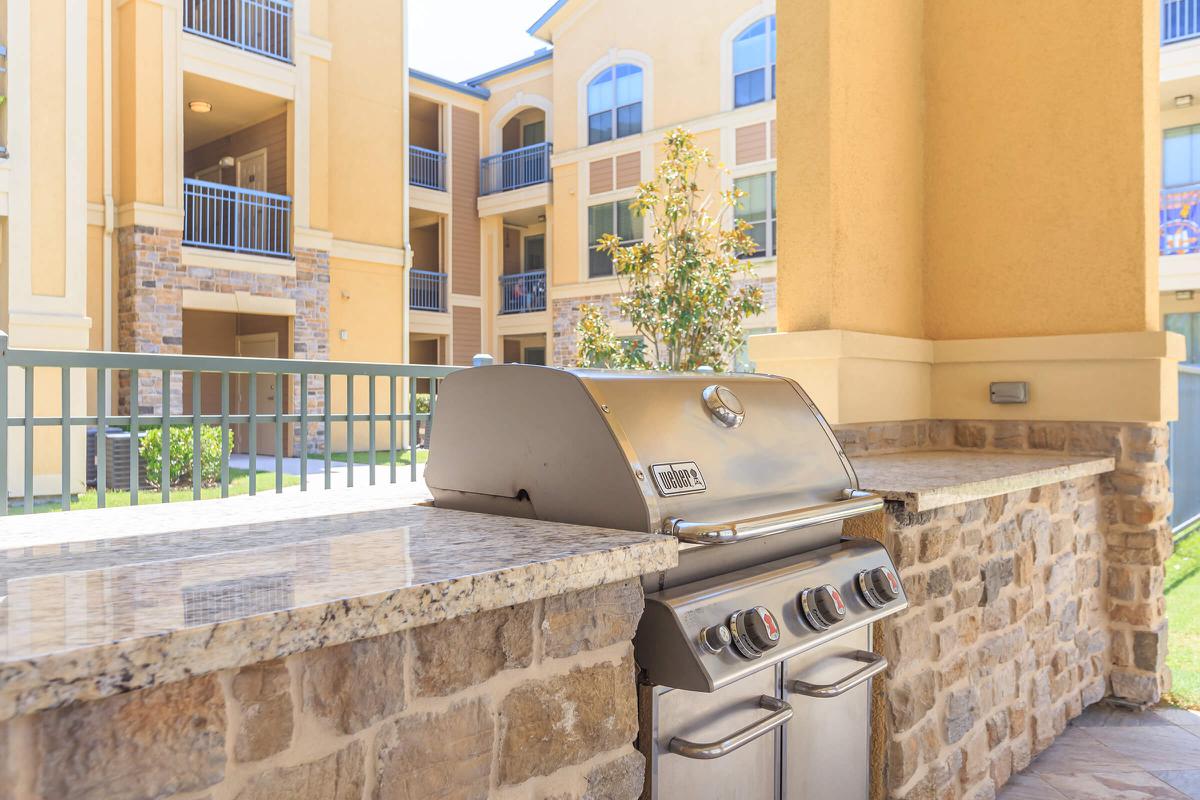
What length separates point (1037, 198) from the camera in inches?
156

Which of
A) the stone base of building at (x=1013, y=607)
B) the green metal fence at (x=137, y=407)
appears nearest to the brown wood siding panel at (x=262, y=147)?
the green metal fence at (x=137, y=407)

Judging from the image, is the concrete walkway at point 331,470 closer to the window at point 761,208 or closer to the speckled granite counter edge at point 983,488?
the speckled granite counter edge at point 983,488

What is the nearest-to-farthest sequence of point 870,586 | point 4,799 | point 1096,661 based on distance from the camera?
1. point 4,799
2. point 870,586
3. point 1096,661

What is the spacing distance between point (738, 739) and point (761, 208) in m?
12.8

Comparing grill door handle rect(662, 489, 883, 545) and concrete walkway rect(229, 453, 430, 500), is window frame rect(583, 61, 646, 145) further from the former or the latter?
grill door handle rect(662, 489, 883, 545)

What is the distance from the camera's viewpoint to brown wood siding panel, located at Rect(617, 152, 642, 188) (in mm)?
15216

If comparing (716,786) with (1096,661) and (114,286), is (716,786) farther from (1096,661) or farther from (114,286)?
(114,286)

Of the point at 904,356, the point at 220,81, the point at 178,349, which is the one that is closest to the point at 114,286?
the point at 178,349

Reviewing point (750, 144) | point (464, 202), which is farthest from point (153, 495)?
point (464, 202)

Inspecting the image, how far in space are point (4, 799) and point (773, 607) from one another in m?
1.37

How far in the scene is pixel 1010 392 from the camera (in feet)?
13.1

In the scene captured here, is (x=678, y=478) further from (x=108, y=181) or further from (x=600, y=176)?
(x=600, y=176)

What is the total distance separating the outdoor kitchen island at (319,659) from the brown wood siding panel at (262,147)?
11.8 m

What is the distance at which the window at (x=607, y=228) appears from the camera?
15398 millimetres
